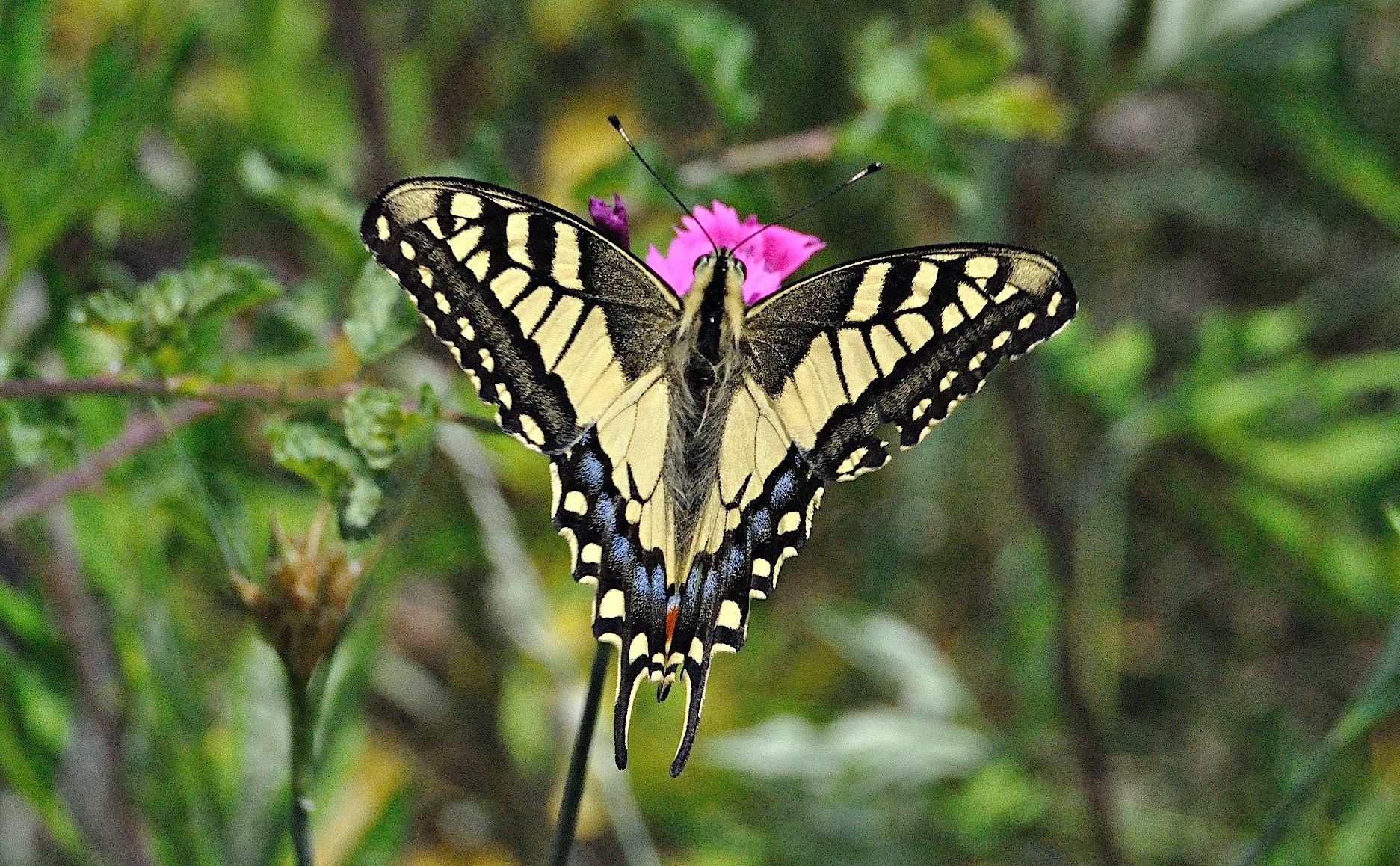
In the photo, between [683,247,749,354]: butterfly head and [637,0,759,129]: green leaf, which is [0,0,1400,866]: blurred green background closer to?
[637,0,759,129]: green leaf

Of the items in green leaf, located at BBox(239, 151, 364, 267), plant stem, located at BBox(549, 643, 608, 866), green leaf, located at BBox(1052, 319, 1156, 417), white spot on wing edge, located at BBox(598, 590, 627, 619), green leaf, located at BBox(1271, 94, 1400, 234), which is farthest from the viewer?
green leaf, located at BBox(1271, 94, 1400, 234)

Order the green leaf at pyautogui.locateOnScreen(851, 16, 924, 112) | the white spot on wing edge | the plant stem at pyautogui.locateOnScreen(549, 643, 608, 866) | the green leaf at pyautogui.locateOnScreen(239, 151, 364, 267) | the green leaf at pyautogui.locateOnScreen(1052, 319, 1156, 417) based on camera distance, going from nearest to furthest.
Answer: the plant stem at pyautogui.locateOnScreen(549, 643, 608, 866), the white spot on wing edge, the green leaf at pyautogui.locateOnScreen(239, 151, 364, 267), the green leaf at pyautogui.locateOnScreen(851, 16, 924, 112), the green leaf at pyautogui.locateOnScreen(1052, 319, 1156, 417)

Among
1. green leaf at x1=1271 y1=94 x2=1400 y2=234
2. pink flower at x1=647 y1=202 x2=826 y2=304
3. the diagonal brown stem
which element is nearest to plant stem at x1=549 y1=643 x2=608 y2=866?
pink flower at x1=647 y1=202 x2=826 y2=304

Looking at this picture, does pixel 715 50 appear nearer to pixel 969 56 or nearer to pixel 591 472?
pixel 969 56

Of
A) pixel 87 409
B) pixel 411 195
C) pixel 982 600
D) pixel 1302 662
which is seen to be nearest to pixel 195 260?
pixel 87 409

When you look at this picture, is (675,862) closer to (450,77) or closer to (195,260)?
(195,260)

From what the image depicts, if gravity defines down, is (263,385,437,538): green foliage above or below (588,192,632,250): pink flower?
below

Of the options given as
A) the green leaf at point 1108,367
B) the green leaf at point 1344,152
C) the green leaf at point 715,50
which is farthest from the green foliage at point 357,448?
the green leaf at point 1344,152

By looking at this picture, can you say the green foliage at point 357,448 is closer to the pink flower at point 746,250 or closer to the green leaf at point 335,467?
the green leaf at point 335,467

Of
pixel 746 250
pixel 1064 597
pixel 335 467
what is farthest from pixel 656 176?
pixel 1064 597
